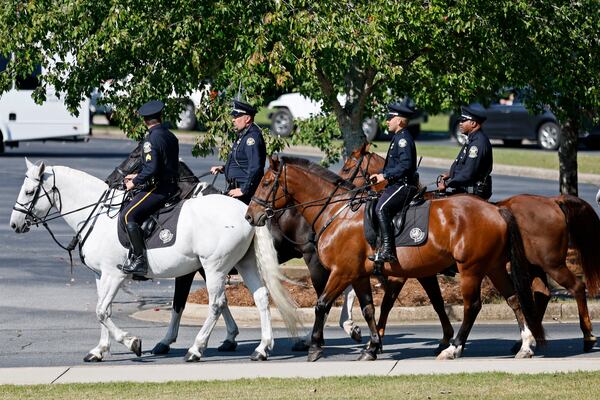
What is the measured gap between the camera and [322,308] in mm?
13109

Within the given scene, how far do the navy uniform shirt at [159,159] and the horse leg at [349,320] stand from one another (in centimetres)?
255

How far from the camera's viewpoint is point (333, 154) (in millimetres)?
19188

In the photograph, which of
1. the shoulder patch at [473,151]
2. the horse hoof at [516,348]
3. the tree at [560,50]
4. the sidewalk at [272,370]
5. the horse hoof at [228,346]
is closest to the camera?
the sidewalk at [272,370]

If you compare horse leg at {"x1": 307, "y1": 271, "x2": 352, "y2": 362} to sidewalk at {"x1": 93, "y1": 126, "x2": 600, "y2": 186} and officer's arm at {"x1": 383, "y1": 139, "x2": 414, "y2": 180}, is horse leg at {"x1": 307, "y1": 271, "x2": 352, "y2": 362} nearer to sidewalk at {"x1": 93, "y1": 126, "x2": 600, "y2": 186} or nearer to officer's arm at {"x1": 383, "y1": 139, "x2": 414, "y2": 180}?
officer's arm at {"x1": 383, "y1": 139, "x2": 414, "y2": 180}

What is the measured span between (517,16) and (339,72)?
251cm

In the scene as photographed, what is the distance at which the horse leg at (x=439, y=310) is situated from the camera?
13.9m

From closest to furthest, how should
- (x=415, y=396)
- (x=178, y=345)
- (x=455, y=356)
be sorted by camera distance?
1. (x=415, y=396)
2. (x=455, y=356)
3. (x=178, y=345)

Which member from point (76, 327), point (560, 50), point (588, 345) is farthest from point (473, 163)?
point (76, 327)

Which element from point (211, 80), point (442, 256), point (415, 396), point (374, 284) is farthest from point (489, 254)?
point (211, 80)

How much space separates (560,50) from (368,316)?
4976 mm

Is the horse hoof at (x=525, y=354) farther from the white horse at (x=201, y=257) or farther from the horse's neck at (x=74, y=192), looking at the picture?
the horse's neck at (x=74, y=192)

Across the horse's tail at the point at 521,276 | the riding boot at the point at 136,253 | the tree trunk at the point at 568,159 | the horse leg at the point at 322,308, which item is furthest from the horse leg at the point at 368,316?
the tree trunk at the point at 568,159

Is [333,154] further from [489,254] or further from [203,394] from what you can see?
[203,394]

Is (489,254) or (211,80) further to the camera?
(211,80)
